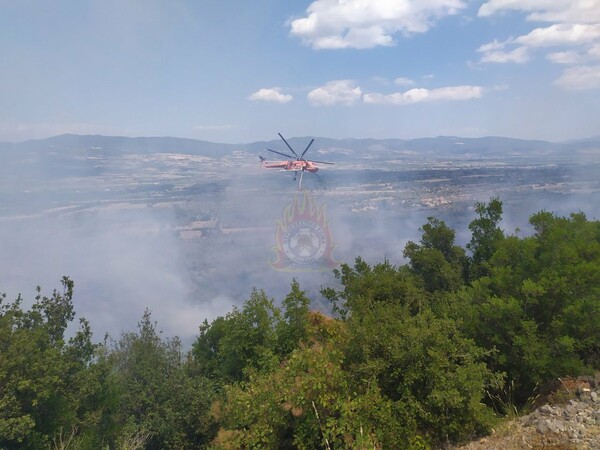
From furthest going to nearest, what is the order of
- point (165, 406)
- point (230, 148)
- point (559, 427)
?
1. point (230, 148)
2. point (165, 406)
3. point (559, 427)

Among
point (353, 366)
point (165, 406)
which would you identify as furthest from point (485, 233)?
point (165, 406)

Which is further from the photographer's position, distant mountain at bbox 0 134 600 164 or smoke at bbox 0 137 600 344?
distant mountain at bbox 0 134 600 164

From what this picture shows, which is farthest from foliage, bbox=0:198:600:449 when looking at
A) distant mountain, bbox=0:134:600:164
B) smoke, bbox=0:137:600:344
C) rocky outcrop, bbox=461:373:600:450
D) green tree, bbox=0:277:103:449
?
distant mountain, bbox=0:134:600:164

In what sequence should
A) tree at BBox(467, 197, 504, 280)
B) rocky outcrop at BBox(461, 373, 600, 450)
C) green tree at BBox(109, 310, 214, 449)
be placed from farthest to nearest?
tree at BBox(467, 197, 504, 280) → green tree at BBox(109, 310, 214, 449) → rocky outcrop at BBox(461, 373, 600, 450)

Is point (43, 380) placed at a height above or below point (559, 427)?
below

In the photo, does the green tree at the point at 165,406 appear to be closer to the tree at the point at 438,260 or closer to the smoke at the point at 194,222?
the tree at the point at 438,260

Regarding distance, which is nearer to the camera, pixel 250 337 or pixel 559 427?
pixel 559 427

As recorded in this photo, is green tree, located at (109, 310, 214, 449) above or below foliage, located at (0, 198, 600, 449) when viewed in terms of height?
below

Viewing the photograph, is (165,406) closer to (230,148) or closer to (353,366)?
(353,366)

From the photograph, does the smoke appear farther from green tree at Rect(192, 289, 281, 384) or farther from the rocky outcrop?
the rocky outcrop

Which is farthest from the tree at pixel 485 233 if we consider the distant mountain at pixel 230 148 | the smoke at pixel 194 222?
the distant mountain at pixel 230 148

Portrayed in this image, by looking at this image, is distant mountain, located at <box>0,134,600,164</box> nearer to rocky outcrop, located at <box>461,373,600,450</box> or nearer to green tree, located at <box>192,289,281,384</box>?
green tree, located at <box>192,289,281,384</box>

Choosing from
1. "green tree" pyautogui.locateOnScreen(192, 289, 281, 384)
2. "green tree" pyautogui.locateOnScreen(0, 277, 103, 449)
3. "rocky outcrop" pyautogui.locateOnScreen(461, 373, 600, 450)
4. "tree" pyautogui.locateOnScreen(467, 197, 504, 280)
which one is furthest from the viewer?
"tree" pyautogui.locateOnScreen(467, 197, 504, 280)

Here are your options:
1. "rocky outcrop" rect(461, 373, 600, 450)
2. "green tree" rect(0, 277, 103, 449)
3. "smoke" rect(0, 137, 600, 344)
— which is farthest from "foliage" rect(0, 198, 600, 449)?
"smoke" rect(0, 137, 600, 344)
